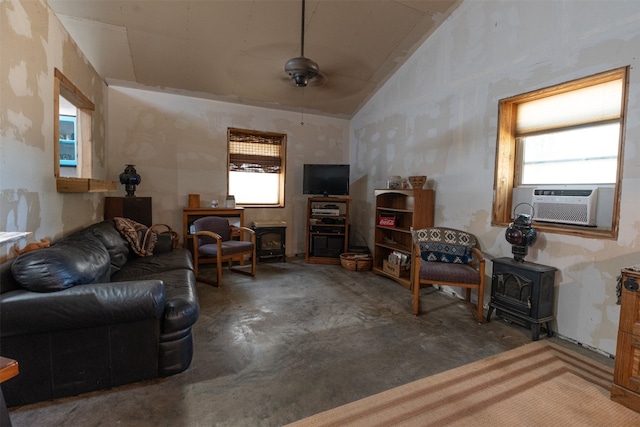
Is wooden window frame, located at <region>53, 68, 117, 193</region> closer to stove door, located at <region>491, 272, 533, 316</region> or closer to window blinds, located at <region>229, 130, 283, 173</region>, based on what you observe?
window blinds, located at <region>229, 130, 283, 173</region>

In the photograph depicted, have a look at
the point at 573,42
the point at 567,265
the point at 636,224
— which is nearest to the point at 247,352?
the point at 567,265

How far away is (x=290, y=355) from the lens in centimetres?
229

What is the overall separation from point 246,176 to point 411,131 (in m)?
2.75

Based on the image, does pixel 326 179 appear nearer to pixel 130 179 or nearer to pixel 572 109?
pixel 130 179

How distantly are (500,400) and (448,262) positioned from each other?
1.67 metres

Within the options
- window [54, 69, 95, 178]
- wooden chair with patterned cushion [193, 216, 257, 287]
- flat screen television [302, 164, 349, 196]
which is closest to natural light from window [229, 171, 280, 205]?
flat screen television [302, 164, 349, 196]

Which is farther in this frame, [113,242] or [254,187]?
[254,187]

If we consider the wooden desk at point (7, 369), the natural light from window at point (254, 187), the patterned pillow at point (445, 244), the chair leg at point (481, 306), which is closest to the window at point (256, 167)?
the natural light from window at point (254, 187)

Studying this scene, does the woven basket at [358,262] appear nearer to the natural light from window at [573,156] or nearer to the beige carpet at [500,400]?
the natural light from window at [573,156]

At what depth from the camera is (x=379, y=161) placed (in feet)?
16.6

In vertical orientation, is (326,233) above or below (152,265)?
above

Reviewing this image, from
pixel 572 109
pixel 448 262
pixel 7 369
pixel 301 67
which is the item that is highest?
pixel 301 67

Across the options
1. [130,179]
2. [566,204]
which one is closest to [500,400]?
[566,204]

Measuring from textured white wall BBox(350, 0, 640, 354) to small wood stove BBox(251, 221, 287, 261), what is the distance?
181 centimetres
